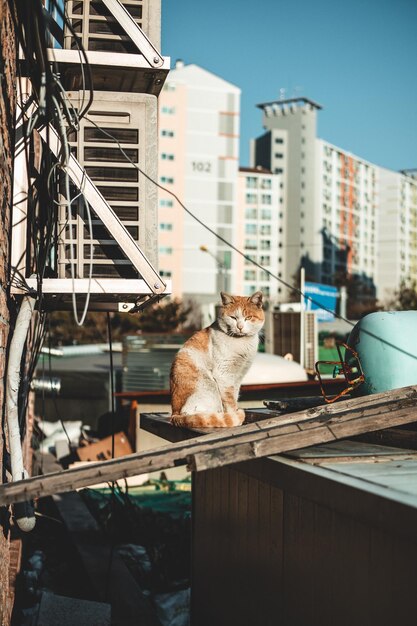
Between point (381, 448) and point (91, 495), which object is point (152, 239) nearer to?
point (381, 448)

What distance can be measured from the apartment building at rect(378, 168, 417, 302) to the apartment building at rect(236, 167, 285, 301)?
29102 millimetres

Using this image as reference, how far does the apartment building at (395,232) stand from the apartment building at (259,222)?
29.1m

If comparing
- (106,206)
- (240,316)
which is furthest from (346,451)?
(106,206)

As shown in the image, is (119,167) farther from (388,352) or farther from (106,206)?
(388,352)

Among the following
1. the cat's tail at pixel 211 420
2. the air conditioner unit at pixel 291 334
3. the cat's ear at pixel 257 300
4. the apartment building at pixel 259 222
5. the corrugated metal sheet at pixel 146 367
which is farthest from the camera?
the apartment building at pixel 259 222

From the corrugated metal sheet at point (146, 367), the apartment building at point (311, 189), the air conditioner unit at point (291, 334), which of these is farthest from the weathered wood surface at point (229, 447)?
the apartment building at point (311, 189)

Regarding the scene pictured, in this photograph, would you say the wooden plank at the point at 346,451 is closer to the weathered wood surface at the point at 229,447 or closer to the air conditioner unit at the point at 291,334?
the weathered wood surface at the point at 229,447

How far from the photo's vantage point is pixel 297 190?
114 metres

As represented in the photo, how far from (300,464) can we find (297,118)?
11611 centimetres

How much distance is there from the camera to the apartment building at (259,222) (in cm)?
10088

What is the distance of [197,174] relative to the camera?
276 ft

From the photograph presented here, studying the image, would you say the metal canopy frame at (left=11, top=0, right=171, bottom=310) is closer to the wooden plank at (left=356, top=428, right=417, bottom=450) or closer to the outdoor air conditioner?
the outdoor air conditioner

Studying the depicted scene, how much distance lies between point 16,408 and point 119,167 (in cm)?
212

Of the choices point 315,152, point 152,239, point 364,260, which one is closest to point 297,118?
point 315,152
